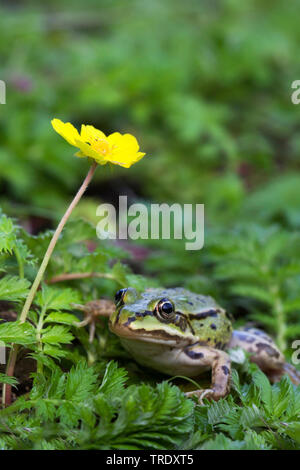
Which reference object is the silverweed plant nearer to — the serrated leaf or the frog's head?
the serrated leaf

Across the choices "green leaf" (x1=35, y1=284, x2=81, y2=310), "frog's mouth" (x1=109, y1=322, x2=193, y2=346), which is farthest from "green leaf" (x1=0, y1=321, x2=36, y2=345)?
"frog's mouth" (x1=109, y1=322, x2=193, y2=346)

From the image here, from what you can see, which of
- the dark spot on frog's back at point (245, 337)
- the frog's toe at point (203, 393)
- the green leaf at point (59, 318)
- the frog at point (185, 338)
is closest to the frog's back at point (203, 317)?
the frog at point (185, 338)

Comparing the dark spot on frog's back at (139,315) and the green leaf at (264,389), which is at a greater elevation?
the dark spot on frog's back at (139,315)

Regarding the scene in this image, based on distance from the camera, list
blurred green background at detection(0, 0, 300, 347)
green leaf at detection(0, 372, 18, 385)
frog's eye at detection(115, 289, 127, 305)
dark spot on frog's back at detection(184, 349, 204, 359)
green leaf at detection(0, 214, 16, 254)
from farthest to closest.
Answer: blurred green background at detection(0, 0, 300, 347) < dark spot on frog's back at detection(184, 349, 204, 359) < frog's eye at detection(115, 289, 127, 305) < green leaf at detection(0, 214, 16, 254) < green leaf at detection(0, 372, 18, 385)

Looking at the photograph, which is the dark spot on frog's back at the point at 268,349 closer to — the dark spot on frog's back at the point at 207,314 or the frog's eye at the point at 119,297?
the dark spot on frog's back at the point at 207,314

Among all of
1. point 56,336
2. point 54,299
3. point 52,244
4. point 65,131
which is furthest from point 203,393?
point 65,131

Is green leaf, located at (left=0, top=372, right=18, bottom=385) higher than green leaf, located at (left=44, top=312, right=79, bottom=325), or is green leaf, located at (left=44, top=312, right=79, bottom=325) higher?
green leaf, located at (left=44, top=312, right=79, bottom=325)
